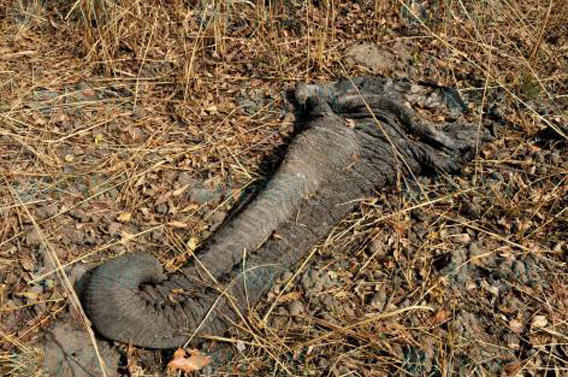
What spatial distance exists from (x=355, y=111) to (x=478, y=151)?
27.2 inches

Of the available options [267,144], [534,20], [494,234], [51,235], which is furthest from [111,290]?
[534,20]

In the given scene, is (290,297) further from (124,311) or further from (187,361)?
(124,311)

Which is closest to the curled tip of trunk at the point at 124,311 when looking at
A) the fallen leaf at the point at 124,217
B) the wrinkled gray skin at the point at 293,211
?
the wrinkled gray skin at the point at 293,211

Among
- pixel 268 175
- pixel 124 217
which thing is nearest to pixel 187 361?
pixel 124 217

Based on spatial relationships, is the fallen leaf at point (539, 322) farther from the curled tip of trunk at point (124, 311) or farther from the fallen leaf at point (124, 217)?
the fallen leaf at point (124, 217)

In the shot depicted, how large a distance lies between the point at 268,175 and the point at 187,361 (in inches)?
45.3

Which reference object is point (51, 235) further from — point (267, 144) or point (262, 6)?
point (262, 6)

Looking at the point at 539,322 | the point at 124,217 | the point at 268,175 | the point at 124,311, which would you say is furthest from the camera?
the point at 268,175

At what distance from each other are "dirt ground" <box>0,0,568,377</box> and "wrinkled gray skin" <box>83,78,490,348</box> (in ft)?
0.30

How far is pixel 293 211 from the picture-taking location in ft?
10.1

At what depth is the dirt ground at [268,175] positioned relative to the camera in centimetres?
262

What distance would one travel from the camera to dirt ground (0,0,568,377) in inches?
103

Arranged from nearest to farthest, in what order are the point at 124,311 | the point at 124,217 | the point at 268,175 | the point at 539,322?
the point at 124,311, the point at 539,322, the point at 124,217, the point at 268,175

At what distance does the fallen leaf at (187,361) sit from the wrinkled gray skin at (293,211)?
48mm
